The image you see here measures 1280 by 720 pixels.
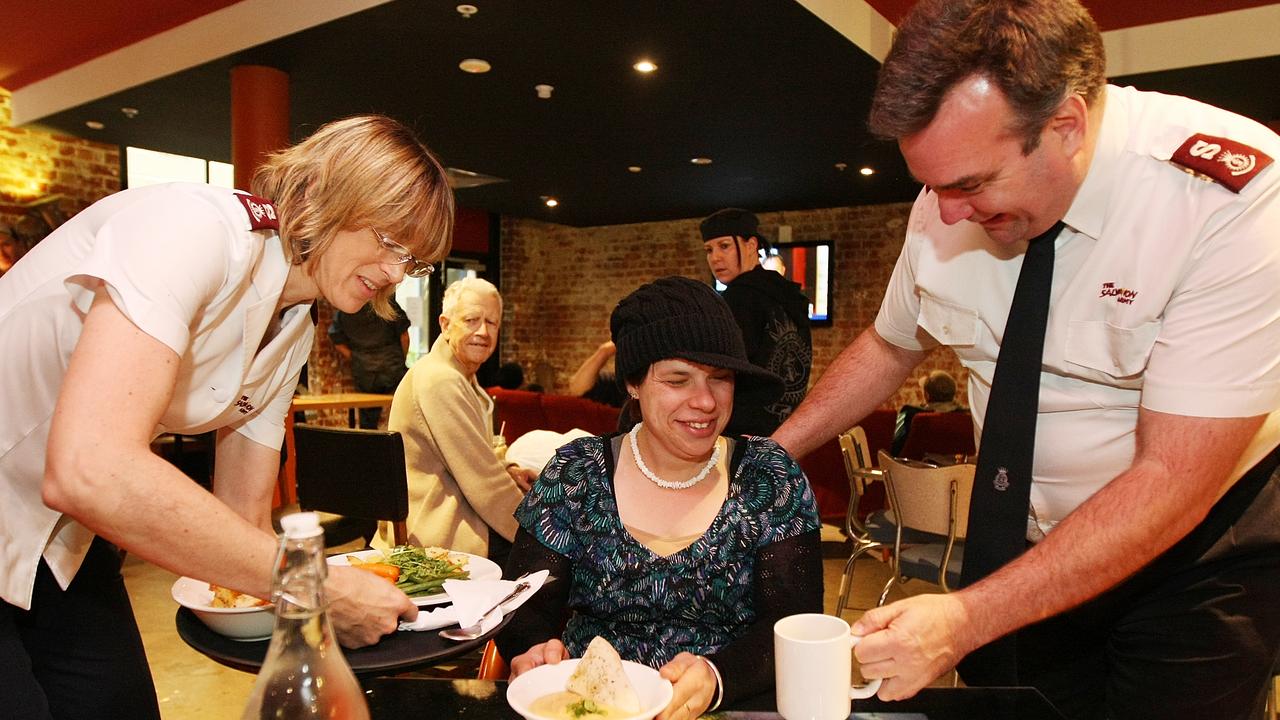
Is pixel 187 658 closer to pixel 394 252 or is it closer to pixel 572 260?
pixel 394 252

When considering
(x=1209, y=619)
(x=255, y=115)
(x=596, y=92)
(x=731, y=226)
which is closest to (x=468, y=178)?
(x=596, y=92)

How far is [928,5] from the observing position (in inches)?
45.5

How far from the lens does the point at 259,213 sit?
1193 millimetres

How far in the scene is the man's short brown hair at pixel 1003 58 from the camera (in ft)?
3.53

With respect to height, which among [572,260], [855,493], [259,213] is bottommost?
[855,493]


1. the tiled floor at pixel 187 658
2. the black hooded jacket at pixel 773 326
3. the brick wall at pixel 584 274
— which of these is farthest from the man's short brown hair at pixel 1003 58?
the brick wall at pixel 584 274

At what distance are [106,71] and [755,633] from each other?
675cm

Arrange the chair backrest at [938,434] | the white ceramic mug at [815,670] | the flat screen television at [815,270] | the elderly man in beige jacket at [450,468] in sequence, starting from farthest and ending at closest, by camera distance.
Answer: the flat screen television at [815,270]
the chair backrest at [938,434]
the elderly man in beige jacket at [450,468]
the white ceramic mug at [815,670]

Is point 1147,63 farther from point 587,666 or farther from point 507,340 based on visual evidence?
point 507,340

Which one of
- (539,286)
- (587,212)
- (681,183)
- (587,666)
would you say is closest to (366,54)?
(681,183)

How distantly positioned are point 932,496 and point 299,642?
9.17ft

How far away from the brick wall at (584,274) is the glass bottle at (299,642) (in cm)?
1018

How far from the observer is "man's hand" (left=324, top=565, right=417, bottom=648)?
1.03 meters

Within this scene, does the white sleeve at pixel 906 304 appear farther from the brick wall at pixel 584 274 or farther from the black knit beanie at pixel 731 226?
the brick wall at pixel 584 274
